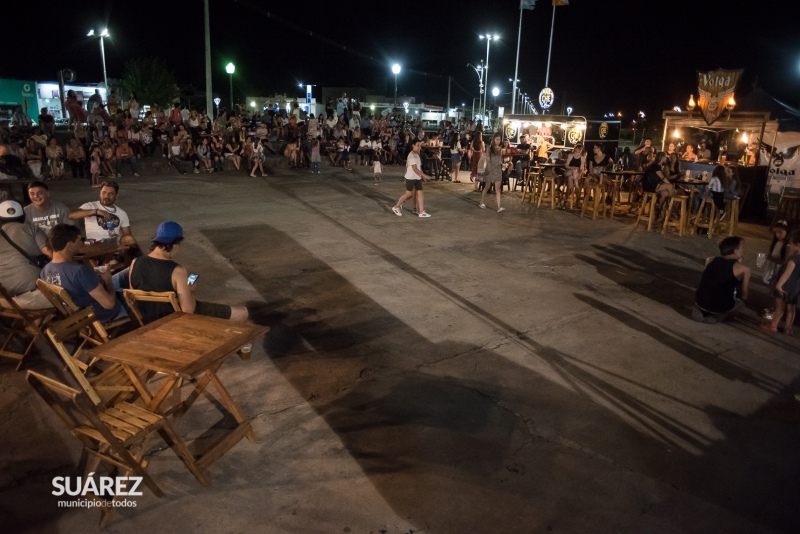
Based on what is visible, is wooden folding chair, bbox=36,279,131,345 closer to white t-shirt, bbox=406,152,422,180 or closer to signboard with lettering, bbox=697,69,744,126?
white t-shirt, bbox=406,152,422,180

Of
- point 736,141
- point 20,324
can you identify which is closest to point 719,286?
point 20,324

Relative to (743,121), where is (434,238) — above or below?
below

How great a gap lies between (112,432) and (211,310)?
1.73m

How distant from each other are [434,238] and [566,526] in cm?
698

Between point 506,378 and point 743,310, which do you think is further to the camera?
point 743,310

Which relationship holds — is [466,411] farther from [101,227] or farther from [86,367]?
[101,227]

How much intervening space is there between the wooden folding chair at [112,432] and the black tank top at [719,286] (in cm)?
553

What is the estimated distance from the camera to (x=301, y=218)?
11.0 m

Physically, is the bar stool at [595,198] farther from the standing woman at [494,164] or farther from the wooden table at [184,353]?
the wooden table at [184,353]

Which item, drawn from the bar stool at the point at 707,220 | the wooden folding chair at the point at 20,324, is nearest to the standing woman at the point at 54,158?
the wooden folding chair at the point at 20,324

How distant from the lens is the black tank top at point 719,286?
5.95m

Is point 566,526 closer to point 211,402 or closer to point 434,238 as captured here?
point 211,402

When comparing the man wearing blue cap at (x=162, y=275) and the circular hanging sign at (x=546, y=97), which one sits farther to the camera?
the circular hanging sign at (x=546, y=97)

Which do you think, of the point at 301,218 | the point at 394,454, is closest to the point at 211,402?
the point at 394,454
